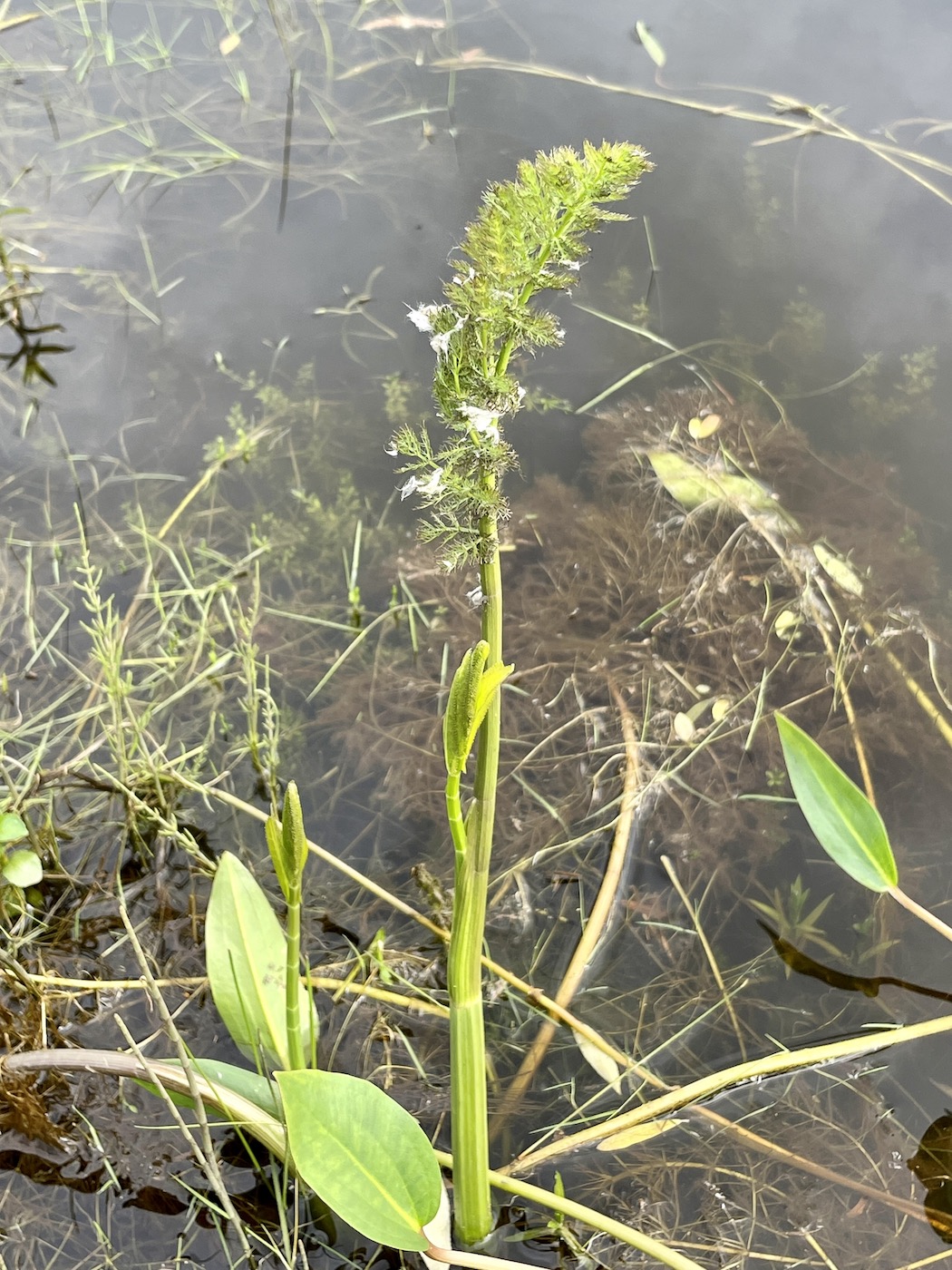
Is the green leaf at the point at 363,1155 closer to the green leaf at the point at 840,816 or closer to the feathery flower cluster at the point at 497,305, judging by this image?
the feathery flower cluster at the point at 497,305

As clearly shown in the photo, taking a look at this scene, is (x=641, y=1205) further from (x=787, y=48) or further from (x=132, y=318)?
(x=787, y=48)

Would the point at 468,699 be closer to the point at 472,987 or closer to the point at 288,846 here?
the point at 288,846

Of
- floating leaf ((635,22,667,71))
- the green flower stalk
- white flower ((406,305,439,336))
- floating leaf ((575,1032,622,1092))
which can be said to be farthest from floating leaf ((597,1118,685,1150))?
floating leaf ((635,22,667,71))

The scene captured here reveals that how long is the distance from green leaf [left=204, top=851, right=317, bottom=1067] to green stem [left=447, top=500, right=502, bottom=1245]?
284mm

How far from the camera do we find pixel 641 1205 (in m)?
1.49

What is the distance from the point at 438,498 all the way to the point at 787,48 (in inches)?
110

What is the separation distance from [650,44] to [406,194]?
3.28 feet

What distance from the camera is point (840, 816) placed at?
165 cm

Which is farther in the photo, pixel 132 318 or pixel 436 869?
pixel 132 318

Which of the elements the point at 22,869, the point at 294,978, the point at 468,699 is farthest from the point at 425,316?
the point at 22,869

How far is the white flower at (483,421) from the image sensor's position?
1018mm

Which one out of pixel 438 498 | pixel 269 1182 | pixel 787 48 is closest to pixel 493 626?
pixel 438 498

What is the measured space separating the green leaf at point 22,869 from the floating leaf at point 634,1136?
1.06 meters

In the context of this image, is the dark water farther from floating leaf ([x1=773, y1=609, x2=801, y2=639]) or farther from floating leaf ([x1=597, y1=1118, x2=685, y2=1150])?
floating leaf ([x1=597, y1=1118, x2=685, y2=1150])
